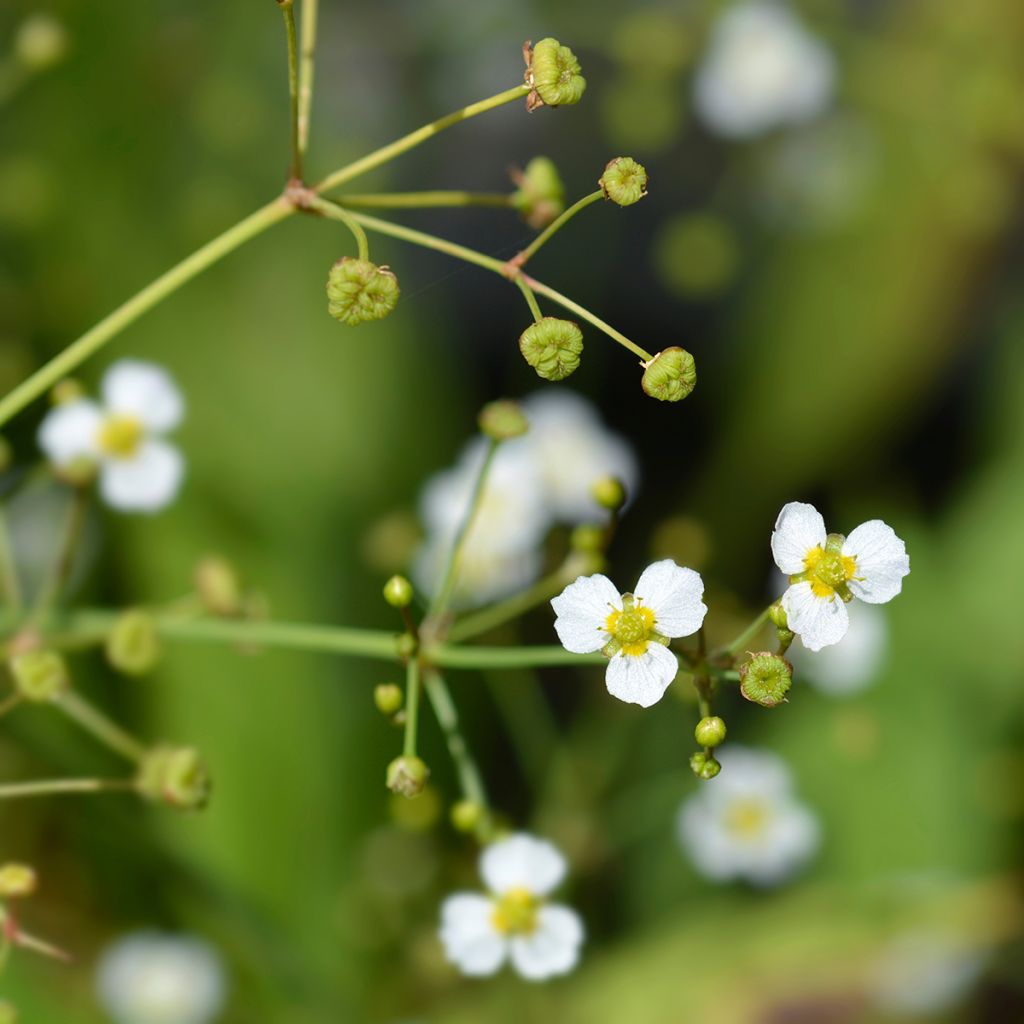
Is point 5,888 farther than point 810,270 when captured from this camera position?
No

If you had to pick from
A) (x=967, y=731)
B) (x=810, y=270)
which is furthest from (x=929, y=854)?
(x=810, y=270)

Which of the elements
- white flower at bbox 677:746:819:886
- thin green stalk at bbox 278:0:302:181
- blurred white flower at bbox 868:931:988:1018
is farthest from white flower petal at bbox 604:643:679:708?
blurred white flower at bbox 868:931:988:1018

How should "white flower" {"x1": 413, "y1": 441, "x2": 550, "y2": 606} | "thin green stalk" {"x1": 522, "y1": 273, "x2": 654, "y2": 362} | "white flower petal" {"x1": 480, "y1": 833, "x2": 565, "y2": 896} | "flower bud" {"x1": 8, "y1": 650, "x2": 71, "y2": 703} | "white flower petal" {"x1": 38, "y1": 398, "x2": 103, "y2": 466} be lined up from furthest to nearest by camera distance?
"white flower" {"x1": 413, "y1": 441, "x2": 550, "y2": 606} → "white flower petal" {"x1": 38, "y1": 398, "x2": 103, "y2": 466} → "white flower petal" {"x1": 480, "y1": 833, "x2": 565, "y2": 896} → "flower bud" {"x1": 8, "y1": 650, "x2": 71, "y2": 703} → "thin green stalk" {"x1": 522, "y1": 273, "x2": 654, "y2": 362}

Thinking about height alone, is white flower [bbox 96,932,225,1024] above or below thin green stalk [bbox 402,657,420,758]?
above

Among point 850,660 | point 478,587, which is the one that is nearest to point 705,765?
point 478,587

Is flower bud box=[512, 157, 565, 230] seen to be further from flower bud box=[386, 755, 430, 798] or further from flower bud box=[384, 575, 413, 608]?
flower bud box=[386, 755, 430, 798]

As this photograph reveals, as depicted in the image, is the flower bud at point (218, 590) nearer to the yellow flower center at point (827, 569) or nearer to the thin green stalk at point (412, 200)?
the thin green stalk at point (412, 200)

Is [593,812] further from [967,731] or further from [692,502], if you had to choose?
[692,502]
